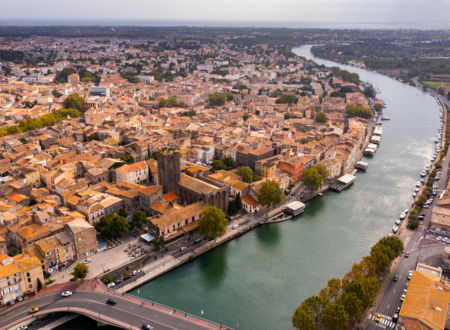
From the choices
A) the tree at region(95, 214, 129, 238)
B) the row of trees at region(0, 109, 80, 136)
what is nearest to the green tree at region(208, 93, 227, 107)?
the row of trees at region(0, 109, 80, 136)

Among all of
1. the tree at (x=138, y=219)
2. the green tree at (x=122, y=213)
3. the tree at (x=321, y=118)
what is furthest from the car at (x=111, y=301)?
the tree at (x=321, y=118)

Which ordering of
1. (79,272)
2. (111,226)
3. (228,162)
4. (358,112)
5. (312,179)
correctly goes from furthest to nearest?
(358,112), (228,162), (312,179), (111,226), (79,272)

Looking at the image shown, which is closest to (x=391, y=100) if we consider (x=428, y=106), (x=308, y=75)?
(x=428, y=106)

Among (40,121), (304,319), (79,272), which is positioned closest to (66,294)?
(79,272)

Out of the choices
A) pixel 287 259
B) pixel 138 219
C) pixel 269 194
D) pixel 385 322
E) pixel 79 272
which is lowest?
pixel 287 259

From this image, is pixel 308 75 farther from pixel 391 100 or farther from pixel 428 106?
pixel 428 106

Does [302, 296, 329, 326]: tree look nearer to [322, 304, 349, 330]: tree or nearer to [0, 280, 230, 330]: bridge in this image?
[322, 304, 349, 330]: tree

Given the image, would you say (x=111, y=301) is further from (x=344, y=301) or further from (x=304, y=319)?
(x=344, y=301)
